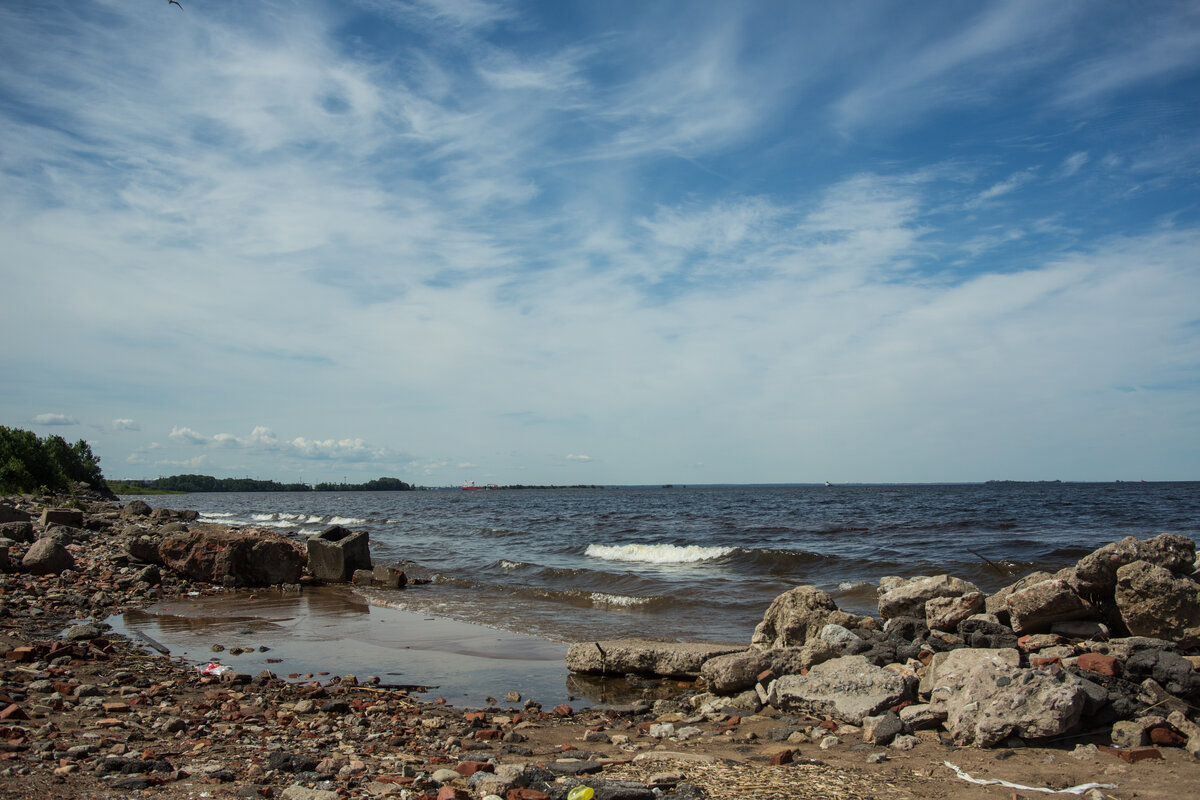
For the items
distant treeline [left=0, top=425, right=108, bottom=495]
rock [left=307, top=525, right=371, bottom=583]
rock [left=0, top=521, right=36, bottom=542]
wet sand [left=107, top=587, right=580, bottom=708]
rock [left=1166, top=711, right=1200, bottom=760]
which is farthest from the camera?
distant treeline [left=0, top=425, right=108, bottom=495]

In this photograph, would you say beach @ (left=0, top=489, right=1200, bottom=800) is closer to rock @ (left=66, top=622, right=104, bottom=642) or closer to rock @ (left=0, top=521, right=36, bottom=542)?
rock @ (left=66, top=622, right=104, bottom=642)

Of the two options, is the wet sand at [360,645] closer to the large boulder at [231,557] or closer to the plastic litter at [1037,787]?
the large boulder at [231,557]

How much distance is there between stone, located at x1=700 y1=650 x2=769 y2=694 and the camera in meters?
7.23

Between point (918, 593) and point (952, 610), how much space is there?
0.68m

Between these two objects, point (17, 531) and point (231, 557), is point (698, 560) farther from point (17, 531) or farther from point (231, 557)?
point (17, 531)

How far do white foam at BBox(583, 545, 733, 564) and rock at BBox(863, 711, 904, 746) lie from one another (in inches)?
642

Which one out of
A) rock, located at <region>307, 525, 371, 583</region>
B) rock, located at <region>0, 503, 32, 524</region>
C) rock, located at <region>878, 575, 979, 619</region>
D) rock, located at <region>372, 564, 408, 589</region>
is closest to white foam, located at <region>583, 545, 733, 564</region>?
rock, located at <region>372, 564, 408, 589</region>

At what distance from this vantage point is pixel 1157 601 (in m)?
6.62

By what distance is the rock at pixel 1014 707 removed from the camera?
5047mm

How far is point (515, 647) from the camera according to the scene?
33.5ft

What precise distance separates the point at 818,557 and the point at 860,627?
1257 cm

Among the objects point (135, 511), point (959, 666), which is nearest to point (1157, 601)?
point (959, 666)

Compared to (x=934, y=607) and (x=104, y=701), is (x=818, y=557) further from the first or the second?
(x=104, y=701)

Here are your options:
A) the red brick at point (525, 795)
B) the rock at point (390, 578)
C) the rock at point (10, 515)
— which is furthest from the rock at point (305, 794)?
the rock at point (10, 515)
